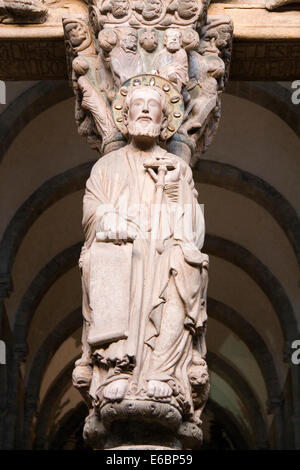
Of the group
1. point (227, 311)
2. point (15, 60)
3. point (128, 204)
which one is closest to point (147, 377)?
point (128, 204)

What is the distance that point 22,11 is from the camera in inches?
313

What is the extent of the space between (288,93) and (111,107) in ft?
20.0

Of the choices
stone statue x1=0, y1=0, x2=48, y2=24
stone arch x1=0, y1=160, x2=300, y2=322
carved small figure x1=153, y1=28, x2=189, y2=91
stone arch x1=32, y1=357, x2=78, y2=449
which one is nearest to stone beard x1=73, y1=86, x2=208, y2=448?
carved small figure x1=153, y1=28, x2=189, y2=91

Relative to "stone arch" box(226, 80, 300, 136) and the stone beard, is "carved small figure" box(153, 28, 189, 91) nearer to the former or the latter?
the stone beard

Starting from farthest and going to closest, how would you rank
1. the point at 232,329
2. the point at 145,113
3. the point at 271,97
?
the point at 232,329
the point at 271,97
the point at 145,113

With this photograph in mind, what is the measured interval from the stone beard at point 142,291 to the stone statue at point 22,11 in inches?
73.0

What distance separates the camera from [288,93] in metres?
13.0

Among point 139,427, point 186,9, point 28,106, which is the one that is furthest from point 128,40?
point 28,106

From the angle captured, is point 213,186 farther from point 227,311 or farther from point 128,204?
point 128,204

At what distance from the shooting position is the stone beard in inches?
231

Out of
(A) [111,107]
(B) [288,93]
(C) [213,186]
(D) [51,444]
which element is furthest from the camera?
(D) [51,444]

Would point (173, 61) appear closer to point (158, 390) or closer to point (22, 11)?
point (22, 11)

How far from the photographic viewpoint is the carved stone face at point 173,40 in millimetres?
7352

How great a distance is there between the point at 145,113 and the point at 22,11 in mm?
1798
